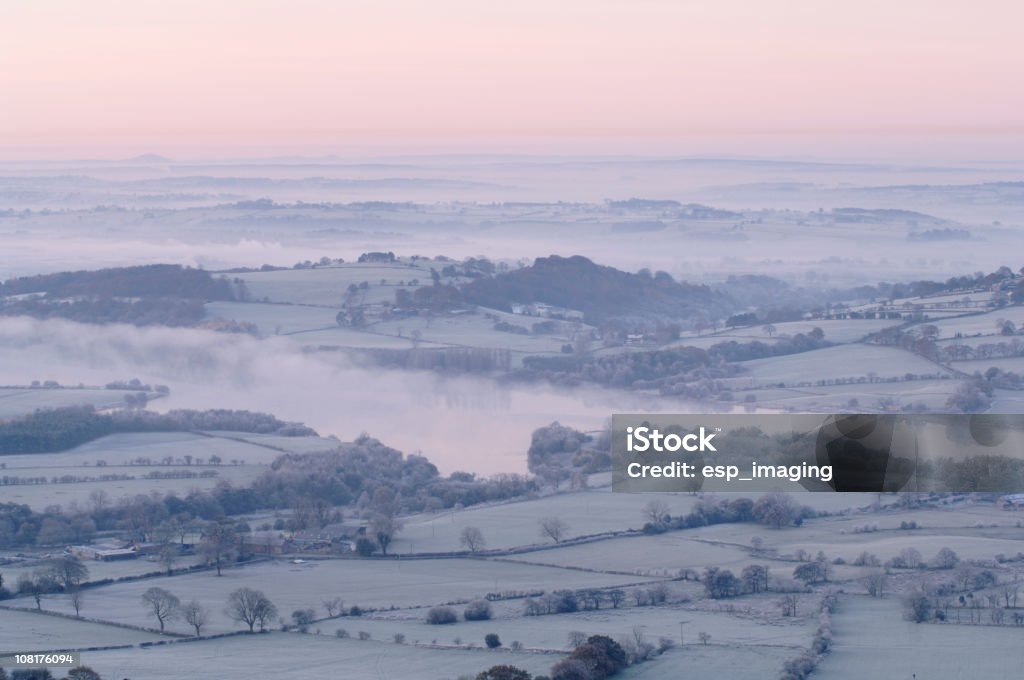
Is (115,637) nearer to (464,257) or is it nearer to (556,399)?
(556,399)

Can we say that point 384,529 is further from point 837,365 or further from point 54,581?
point 837,365

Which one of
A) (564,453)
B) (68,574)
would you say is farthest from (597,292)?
(68,574)

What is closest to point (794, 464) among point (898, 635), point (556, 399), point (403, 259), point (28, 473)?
point (898, 635)

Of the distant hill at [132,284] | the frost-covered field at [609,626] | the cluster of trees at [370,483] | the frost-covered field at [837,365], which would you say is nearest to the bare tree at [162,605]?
the frost-covered field at [609,626]

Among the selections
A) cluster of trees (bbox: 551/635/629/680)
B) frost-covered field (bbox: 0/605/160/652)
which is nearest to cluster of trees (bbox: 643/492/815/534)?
cluster of trees (bbox: 551/635/629/680)

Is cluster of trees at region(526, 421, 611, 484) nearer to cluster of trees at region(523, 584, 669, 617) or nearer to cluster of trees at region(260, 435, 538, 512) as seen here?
cluster of trees at region(260, 435, 538, 512)

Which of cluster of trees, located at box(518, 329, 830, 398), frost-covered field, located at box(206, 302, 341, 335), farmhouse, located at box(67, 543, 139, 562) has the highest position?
frost-covered field, located at box(206, 302, 341, 335)

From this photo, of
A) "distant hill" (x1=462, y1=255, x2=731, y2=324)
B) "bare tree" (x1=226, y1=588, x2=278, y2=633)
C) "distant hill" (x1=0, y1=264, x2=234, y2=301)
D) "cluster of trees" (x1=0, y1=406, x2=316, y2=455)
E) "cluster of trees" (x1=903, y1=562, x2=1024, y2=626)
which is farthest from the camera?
"distant hill" (x1=0, y1=264, x2=234, y2=301)
